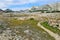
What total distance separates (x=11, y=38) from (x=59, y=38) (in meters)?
11.0

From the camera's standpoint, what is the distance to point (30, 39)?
53031mm

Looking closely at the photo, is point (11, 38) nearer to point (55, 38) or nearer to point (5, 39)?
point (5, 39)

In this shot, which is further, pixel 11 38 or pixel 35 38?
pixel 35 38

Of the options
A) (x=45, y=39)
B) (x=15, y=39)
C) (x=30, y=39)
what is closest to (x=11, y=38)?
(x=15, y=39)

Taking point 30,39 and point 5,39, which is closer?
point 5,39

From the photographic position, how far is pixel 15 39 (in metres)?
50.5

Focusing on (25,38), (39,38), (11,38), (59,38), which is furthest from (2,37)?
(59,38)

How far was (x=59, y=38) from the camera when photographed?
51.3 m

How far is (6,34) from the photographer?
2146 inches

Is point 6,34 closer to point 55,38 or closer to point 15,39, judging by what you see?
point 15,39

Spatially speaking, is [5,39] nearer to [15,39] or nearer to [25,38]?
[15,39]

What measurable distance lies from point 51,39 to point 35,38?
4433mm

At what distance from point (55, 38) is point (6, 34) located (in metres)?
11.9

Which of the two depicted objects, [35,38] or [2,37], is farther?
[35,38]
